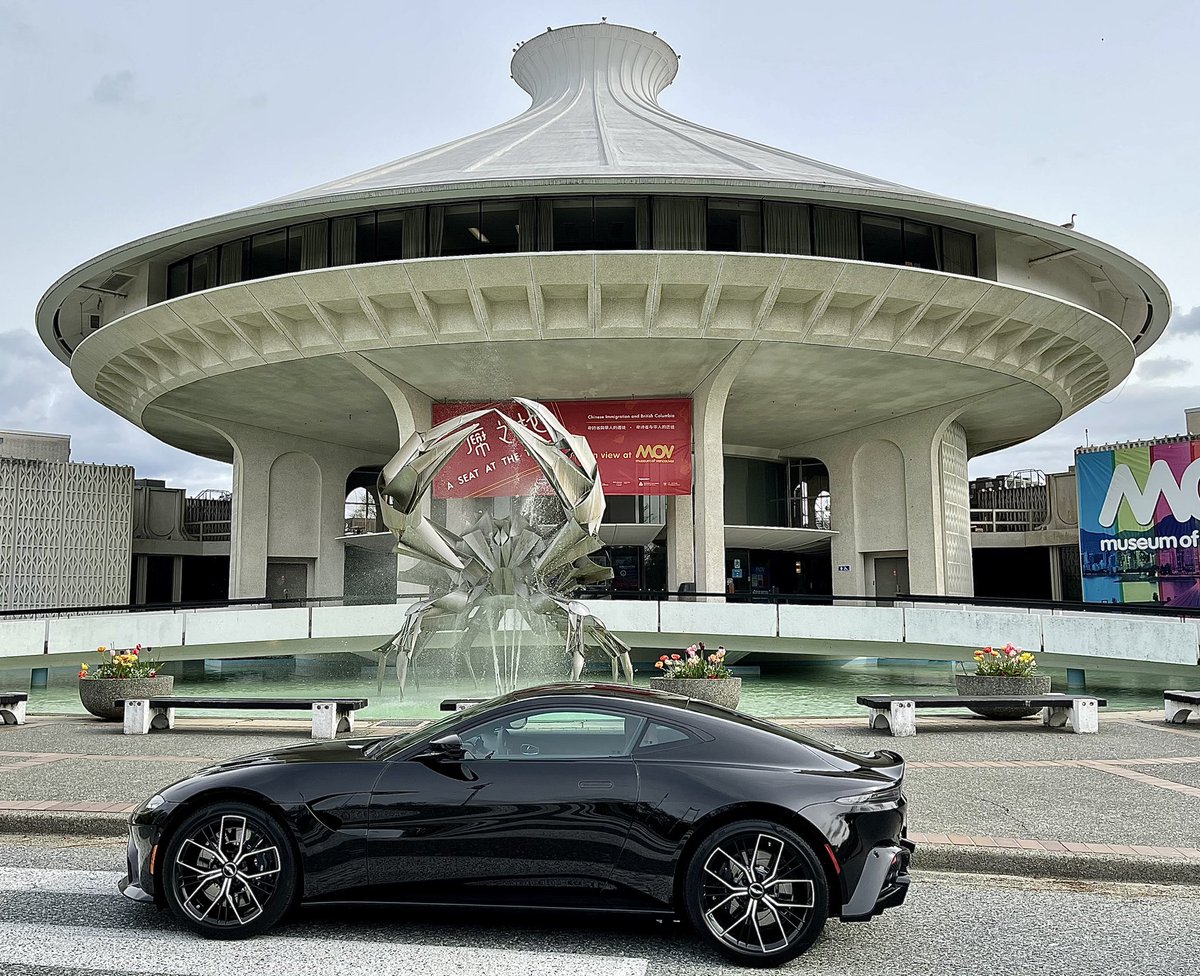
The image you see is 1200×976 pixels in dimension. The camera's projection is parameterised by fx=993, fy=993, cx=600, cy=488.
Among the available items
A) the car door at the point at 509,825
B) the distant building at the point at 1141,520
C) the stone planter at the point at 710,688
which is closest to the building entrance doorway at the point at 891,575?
the distant building at the point at 1141,520

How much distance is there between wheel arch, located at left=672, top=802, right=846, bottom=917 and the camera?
16.0 ft

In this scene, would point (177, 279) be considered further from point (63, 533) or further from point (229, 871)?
point (229, 871)

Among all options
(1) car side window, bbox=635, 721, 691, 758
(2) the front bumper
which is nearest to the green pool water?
(1) car side window, bbox=635, 721, 691, 758

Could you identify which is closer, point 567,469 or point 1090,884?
point 1090,884

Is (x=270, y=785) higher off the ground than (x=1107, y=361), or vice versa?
(x=1107, y=361)

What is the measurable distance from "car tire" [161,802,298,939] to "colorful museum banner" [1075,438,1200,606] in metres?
35.6

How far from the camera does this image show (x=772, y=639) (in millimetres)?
24453

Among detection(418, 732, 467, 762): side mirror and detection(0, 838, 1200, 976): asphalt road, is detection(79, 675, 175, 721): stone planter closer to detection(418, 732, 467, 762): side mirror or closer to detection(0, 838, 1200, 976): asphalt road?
detection(0, 838, 1200, 976): asphalt road

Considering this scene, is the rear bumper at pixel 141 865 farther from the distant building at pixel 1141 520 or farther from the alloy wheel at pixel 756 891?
the distant building at pixel 1141 520

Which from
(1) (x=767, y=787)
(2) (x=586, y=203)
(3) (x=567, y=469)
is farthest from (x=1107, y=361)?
(1) (x=767, y=787)

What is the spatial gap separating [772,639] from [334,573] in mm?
21649

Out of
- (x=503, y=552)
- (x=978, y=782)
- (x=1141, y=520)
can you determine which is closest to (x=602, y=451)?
(x=503, y=552)

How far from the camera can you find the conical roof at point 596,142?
2548 centimetres

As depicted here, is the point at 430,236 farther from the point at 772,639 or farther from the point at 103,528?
the point at 103,528
